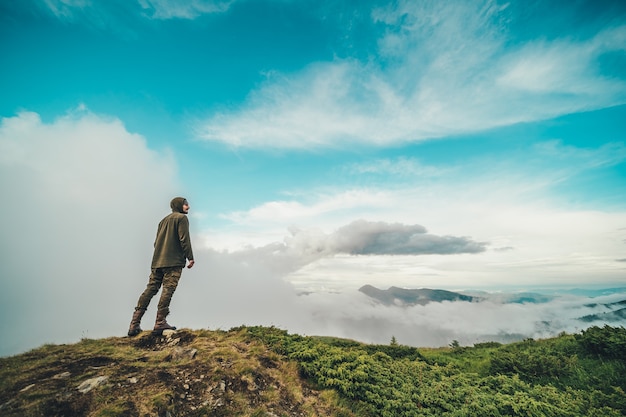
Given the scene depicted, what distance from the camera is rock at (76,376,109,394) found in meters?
5.47

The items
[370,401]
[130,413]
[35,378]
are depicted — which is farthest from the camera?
[370,401]

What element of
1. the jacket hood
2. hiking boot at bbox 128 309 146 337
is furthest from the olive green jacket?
hiking boot at bbox 128 309 146 337

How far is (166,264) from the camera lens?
9172 mm

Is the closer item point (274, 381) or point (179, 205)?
point (274, 381)

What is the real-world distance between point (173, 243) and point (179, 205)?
1.41m

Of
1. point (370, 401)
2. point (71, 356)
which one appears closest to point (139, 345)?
point (71, 356)

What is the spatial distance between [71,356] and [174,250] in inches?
141

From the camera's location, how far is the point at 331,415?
704cm

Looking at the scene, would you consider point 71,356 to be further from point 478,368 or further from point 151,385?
point 478,368

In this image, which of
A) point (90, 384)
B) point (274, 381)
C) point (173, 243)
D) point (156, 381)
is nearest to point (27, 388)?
point (90, 384)

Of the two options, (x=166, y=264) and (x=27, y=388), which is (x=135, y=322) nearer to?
(x=166, y=264)

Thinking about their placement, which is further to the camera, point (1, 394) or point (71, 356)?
point (71, 356)

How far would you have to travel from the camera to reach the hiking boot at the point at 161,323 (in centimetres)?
917

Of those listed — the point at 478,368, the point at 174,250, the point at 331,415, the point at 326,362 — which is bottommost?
the point at 478,368
